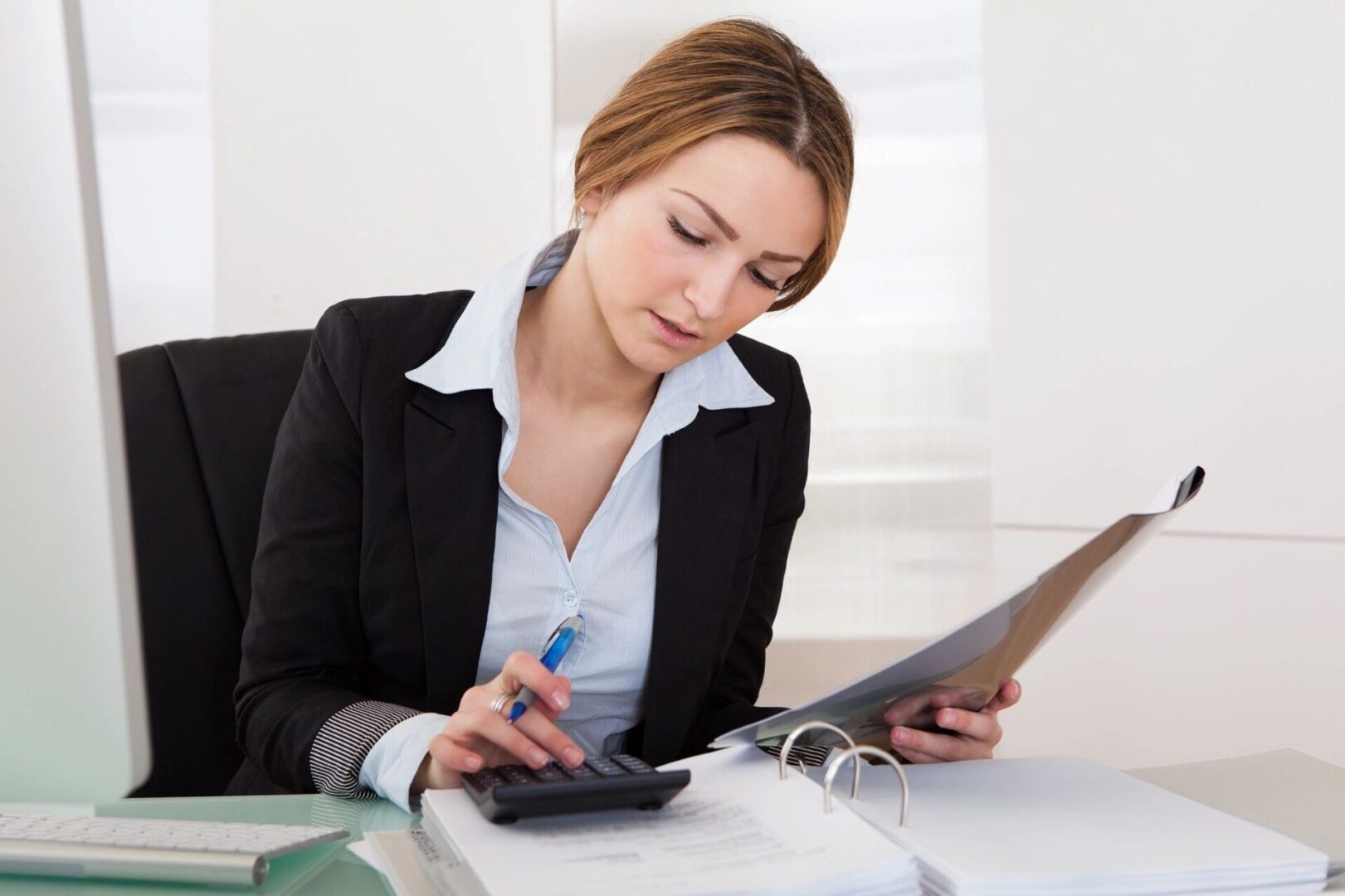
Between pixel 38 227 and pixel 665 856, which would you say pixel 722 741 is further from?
pixel 38 227

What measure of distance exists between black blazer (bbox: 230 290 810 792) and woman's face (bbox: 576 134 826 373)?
0.15 metres

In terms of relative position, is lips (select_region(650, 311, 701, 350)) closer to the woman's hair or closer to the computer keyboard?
the woman's hair

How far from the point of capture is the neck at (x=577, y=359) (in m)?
1.43

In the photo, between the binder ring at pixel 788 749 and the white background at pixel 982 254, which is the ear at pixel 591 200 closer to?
the binder ring at pixel 788 749

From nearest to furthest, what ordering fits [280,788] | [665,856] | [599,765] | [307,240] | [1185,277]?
[665,856], [599,765], [280,788], [1185,277], [307,240]

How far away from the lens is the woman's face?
124cm

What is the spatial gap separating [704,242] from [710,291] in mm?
51

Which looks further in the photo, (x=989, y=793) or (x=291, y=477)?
(x=291, y=477)

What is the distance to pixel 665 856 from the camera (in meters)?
0.67

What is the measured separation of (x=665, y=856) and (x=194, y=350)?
100 cm

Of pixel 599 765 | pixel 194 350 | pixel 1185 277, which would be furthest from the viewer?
pixel 1185 277

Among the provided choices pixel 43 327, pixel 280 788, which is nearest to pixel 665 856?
pixel 43 327

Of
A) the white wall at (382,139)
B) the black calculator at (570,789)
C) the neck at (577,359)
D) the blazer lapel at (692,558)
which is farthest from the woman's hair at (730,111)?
the white wall at (382,139)

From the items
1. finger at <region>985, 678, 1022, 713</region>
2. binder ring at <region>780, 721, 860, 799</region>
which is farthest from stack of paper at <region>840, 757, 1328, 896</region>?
finger at <region>985, 678, 1022, 713</region>
